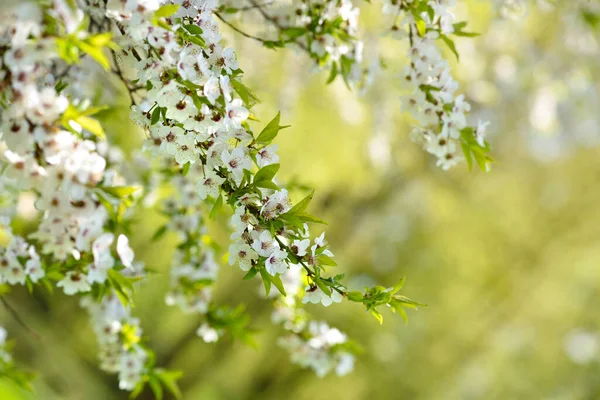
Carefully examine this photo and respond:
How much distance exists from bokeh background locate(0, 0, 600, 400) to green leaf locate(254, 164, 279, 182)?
350 cm

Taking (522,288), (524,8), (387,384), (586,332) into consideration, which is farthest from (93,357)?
(524,8)

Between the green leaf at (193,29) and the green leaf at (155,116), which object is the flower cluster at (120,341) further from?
the green leaf at (193,29)

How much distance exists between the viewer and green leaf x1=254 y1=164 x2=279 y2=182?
1.12 meters

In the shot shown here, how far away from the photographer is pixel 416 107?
158 centimetres

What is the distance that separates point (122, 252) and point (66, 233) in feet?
0.38

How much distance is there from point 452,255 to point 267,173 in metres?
4.97

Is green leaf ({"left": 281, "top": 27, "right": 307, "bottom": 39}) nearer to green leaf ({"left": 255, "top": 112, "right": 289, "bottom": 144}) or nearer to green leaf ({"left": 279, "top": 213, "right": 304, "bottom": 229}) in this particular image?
green leaf ({"left": 255, "top": 112, "right": 289, "bottom": 144})

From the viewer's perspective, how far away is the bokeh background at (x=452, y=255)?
16.0ft

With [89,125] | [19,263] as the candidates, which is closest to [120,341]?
[19,263]

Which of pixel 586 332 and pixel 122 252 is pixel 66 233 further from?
pixel 586 332

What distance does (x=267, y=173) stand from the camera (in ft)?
3.70

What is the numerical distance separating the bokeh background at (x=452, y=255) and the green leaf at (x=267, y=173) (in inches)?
138

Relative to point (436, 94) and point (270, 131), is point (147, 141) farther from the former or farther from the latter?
point (436, 94)

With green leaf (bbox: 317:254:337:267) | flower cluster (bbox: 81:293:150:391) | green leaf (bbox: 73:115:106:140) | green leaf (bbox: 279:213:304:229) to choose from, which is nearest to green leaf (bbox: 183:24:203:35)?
green leaf (bbox: 73:115:106:140)
